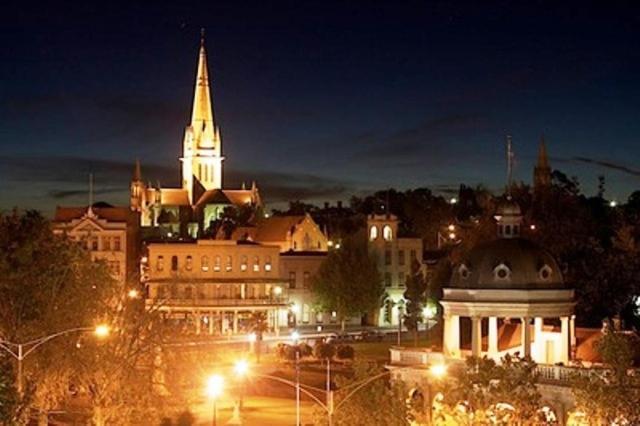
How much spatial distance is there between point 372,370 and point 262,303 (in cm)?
7311

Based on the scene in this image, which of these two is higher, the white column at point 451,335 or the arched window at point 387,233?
the arched window at point 387,233

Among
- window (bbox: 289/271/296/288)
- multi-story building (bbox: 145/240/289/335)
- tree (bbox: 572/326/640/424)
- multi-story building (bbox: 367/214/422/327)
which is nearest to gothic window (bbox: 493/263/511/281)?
tree (bbox: 572/326/640/424)

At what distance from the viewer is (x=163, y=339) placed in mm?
68125

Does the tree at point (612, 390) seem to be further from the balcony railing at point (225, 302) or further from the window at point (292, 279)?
the window at point (292, 279)

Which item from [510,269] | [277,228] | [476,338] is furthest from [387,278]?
[510,269]

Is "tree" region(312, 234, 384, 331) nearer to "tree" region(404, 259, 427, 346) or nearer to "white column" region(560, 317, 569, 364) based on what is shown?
"tree" region(404, 259, 427, 346)

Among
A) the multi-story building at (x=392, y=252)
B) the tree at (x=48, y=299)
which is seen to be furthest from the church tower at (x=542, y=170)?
the tree at (x=48, y=299)

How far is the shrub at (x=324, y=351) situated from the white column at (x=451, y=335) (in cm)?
2324

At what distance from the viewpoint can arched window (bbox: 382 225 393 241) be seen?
145 meters

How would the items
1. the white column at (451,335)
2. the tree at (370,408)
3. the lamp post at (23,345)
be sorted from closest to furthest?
1. the lamp post at (23,345)
2. the tree at (370,408)
3. the white column at (451,335)

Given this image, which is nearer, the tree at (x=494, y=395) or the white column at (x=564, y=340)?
the tree at (x=494, y=395)

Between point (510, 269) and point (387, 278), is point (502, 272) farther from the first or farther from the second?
point (387, 278)

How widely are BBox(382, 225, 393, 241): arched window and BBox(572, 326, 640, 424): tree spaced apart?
86.1 meters

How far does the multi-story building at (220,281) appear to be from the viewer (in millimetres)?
128625
